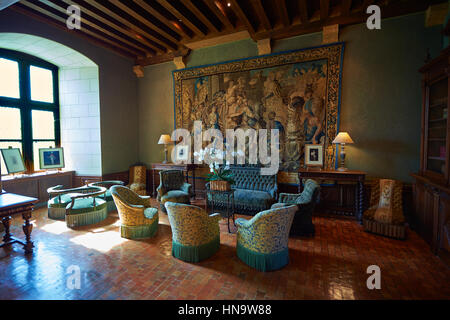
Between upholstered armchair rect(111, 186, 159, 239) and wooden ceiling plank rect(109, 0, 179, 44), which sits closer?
upholstered armchair rect(111, 186, 159, 239)

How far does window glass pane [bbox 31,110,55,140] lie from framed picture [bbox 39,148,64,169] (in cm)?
50

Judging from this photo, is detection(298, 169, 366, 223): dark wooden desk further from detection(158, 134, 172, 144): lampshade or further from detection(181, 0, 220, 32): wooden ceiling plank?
detection(181, 0, 220, 32): wooden ceiling plank

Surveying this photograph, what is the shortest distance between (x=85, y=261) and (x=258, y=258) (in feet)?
7.91

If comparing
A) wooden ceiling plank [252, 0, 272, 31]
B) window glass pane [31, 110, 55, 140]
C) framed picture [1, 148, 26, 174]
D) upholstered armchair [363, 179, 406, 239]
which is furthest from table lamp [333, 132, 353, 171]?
window glass pane [31, 110, 55, 140]

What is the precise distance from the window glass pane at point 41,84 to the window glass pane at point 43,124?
0.39 meters

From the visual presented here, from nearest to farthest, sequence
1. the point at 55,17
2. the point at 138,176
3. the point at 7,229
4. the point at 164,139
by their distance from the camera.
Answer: the point at 7,229 < the point at 55,17 < the point at 164,139 < the point at 138,176

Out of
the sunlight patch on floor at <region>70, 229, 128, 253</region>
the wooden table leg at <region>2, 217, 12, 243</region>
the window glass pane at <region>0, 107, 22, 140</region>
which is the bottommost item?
the sunlight patch on floor at <region>70, 229, 128, 253</region>

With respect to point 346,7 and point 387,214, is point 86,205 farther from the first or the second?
point 346,7

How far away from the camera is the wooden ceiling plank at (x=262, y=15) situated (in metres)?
4.13

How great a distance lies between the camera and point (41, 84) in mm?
5871

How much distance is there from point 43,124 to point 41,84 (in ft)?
3.60

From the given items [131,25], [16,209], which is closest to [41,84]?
[131,25]

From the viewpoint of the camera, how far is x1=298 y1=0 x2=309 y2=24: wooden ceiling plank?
13.7 feet

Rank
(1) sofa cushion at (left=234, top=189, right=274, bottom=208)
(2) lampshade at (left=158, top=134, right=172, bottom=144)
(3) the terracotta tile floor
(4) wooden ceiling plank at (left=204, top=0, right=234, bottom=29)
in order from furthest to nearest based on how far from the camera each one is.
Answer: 1. (2) lampshade at (left=158, top=134, right=172, bottom=144)
2. (1) sofa cushion at (left=234, top=189, right=274, bottom=208)
3. (4) wooden ceiling plank at (left=204, top=0, right=234, bottom=29)
4. (3) the terracotta tile floor
